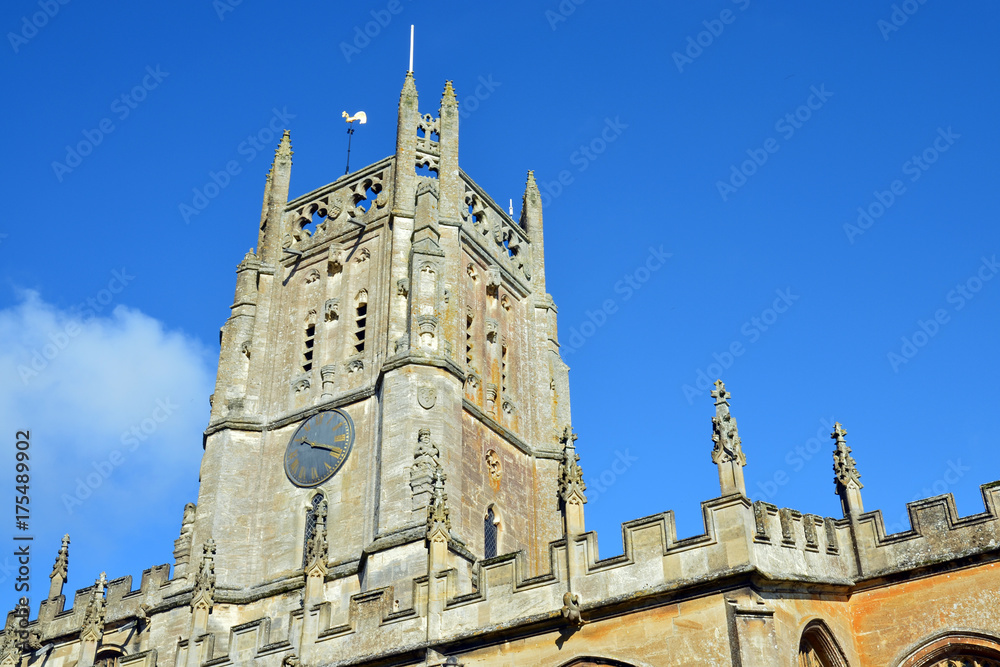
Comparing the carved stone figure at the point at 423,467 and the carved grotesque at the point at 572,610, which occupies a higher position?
the carved stone figure at the point at 423,467

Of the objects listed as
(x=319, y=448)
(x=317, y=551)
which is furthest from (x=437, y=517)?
(x=319, y=448)

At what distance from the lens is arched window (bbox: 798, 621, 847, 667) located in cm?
1789

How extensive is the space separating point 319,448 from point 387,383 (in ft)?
9.99

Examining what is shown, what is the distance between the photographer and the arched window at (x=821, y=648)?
704 inches

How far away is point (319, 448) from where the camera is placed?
108 feet

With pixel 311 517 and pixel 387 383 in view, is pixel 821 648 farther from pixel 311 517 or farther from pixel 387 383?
pixel 311 517

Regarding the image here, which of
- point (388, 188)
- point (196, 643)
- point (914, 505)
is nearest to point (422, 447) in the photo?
point (196, 643)

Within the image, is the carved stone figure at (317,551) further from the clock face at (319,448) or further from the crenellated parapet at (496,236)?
the crenellated parapet at (496,236)

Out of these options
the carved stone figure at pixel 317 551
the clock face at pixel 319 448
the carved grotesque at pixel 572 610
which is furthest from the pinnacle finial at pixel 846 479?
the clock face at pixel 319 448

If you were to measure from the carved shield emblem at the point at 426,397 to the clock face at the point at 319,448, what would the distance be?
109 inches

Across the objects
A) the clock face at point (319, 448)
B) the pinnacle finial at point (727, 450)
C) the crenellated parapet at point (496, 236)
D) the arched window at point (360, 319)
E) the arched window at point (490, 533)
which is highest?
the crenellated parapet at point (496, 236)

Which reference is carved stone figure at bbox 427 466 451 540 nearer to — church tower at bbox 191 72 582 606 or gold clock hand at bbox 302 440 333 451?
church tower at bbox 191 72 582 606

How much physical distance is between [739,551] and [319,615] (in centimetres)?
796

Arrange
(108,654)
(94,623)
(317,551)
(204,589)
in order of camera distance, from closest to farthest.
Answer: (317,551) < (204,589) < (94,623) < (108,654)
